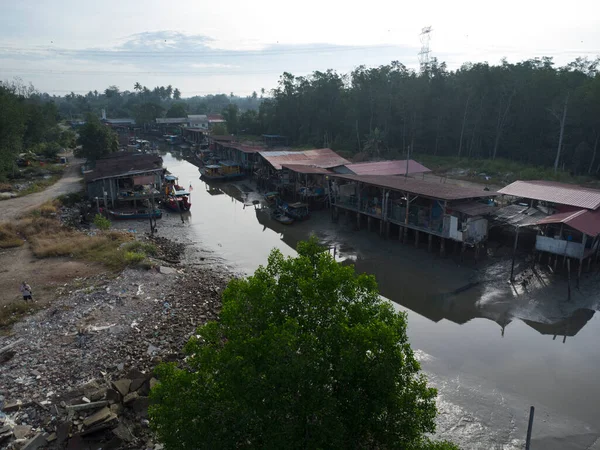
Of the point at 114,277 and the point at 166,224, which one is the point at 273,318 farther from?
the point at 166,224

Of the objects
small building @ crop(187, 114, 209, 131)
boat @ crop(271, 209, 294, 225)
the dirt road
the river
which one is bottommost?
the river

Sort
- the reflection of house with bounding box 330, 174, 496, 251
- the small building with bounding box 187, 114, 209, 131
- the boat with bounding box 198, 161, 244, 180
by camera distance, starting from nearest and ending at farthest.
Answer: the reflection of house with bounding box 330, 174, 496, 251 < the boat with bounding box 198, 161, 244, 180 < the small building with bounding box 187, 114, 209, 131

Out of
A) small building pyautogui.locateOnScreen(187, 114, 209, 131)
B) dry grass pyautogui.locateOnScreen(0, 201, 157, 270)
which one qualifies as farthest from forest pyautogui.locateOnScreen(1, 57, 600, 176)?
dry grass pyautogui.locateOnScreen(0, 201, 157, 270)

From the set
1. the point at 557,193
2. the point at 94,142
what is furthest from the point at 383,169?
the point at 94,142

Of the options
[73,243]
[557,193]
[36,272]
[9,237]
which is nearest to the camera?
[36,272]

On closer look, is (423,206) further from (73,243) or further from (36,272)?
(36,272)

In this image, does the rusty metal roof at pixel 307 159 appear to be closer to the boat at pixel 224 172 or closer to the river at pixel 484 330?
the boat at pixel 224 172

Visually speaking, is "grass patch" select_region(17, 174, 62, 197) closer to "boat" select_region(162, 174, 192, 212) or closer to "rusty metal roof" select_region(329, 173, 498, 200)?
"boat" select_region(162, 174, 192, 212)
